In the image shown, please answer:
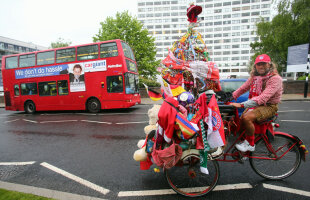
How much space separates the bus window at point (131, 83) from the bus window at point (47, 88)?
4922mm

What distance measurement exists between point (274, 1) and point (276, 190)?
25606 millimetres

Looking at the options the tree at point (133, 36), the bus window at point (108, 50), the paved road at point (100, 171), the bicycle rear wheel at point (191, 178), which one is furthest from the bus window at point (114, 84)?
the tree at point (133, 36)

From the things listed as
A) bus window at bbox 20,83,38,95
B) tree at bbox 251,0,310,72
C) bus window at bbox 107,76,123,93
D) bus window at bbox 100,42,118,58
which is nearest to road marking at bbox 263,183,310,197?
bus window at bbox 107,76,123,93

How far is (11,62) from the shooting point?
38.0 ft

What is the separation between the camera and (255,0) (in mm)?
74375

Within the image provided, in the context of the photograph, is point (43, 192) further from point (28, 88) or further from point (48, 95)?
point (28, 88)

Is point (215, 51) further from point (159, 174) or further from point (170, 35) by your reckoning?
point (159, 174)

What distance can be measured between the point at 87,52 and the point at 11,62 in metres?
5.98

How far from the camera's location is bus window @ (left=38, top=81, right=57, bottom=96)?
10.9 m

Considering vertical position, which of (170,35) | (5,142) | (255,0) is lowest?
(5,142)

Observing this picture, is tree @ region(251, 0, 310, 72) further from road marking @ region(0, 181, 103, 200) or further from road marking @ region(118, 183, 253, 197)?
road marking @ region(0, 181, 103, 200)

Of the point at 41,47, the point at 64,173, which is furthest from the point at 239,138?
the point at 41,47

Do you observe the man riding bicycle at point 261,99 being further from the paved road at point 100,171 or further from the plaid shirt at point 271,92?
the paved road at point 100,171

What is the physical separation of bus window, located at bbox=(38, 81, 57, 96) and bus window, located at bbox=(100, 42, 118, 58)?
3911 mm
